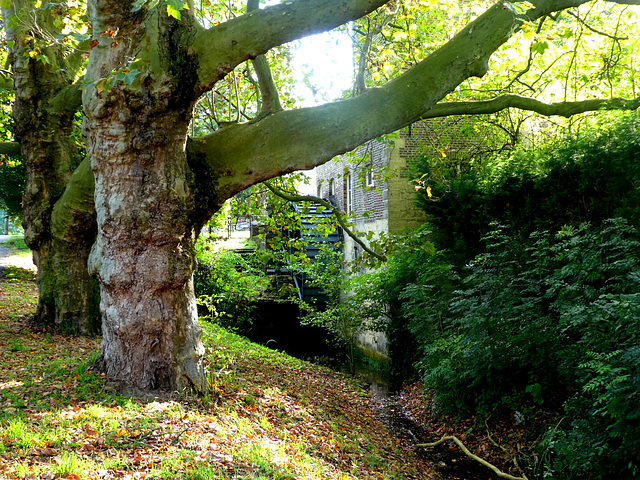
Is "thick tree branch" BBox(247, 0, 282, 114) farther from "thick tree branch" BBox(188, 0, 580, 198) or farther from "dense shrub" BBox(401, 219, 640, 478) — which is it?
"dense shrub" BBox(401, 219, 640, 478)

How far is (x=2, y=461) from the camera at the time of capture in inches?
126

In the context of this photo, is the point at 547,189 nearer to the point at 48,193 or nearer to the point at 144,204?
the point at 144,204

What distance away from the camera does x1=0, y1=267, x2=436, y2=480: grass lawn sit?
138 inches

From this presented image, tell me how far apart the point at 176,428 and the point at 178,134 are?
2643 mm

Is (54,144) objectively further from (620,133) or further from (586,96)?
(586,96)

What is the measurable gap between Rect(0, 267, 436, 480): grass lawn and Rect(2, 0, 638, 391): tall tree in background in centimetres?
49

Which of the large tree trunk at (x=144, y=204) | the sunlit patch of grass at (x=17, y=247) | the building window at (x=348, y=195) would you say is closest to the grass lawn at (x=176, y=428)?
the large tree trunk at (x=144, y=204)

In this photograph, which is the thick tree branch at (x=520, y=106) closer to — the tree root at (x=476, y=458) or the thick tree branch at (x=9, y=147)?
the tree root at (x=476, y=458)

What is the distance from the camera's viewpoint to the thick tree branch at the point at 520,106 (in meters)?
6.24

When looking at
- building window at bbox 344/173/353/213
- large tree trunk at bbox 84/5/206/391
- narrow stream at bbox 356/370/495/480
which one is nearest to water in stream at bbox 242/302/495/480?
narrow stream at bbox 356/370/495/480

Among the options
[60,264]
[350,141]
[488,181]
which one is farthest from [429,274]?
[60,264]

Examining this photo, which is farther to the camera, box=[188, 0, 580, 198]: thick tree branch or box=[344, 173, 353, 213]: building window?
box=[344, 173, 353, 213]: building window

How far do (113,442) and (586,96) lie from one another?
12438 mm

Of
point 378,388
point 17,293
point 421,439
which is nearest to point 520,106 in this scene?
point 421,439
